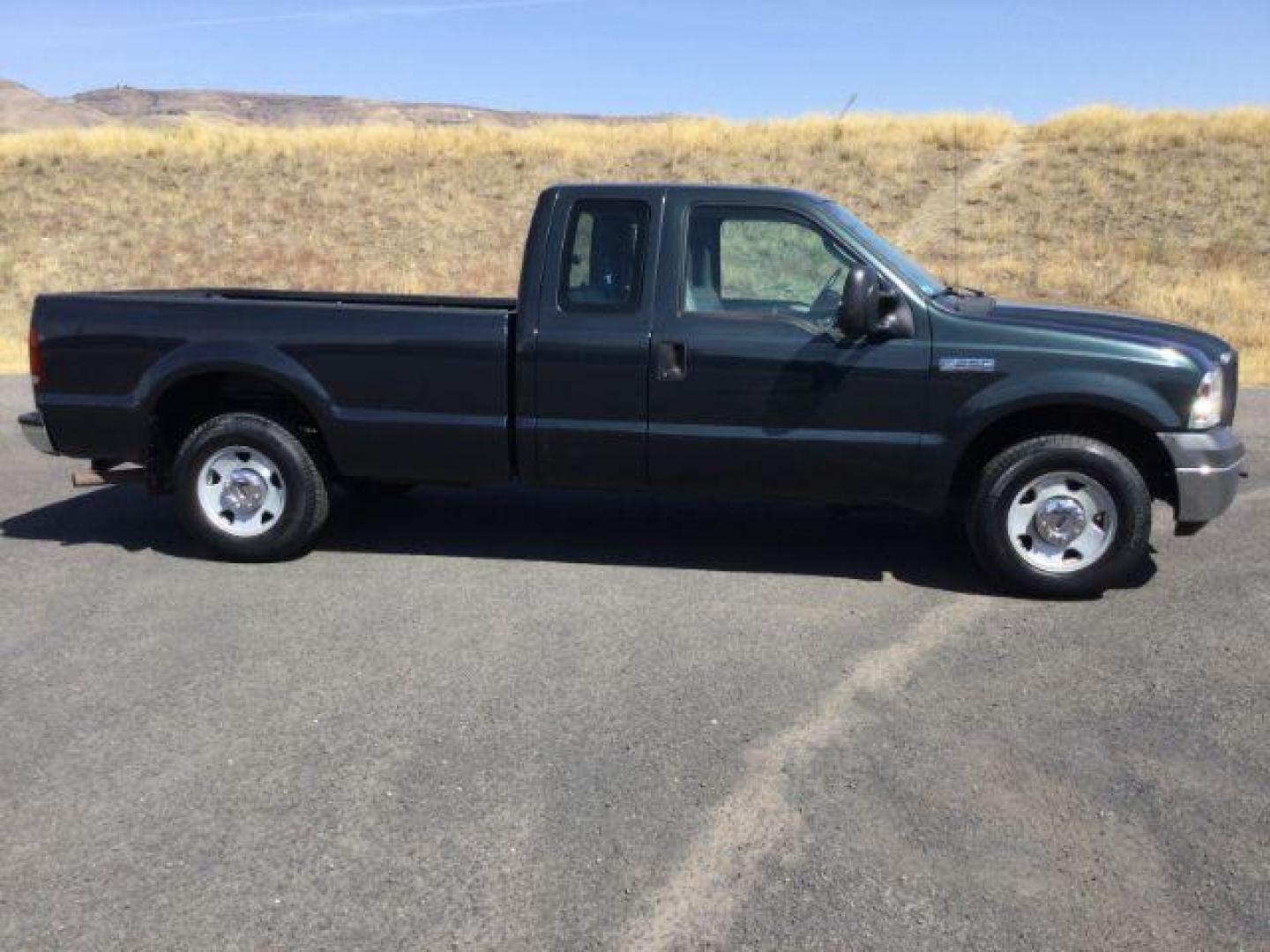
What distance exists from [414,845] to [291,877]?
359 millimetres

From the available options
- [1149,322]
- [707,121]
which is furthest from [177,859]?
[707,121]

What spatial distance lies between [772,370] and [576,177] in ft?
88.5

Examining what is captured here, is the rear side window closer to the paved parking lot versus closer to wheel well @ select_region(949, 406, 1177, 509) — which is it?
the paved parking lot

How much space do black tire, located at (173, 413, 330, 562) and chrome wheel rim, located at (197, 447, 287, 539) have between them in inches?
0.9

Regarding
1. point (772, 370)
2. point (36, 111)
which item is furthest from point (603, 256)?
point (36, 111)

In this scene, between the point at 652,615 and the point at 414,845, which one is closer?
the point at 414,845

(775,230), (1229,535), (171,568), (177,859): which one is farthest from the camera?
(1229,535)

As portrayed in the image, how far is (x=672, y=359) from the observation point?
587 centimetres

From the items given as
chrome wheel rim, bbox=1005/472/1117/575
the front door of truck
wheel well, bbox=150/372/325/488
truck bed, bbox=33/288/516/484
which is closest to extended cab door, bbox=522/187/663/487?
the front door of truck

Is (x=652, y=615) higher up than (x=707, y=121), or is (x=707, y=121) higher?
(x=707, y=121)

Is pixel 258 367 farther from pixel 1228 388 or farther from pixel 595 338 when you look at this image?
pixel 1228 388

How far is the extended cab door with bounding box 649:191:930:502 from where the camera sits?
18.9ft

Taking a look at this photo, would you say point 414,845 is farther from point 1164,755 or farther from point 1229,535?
point 1229,535

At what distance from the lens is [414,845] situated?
11.3ft
